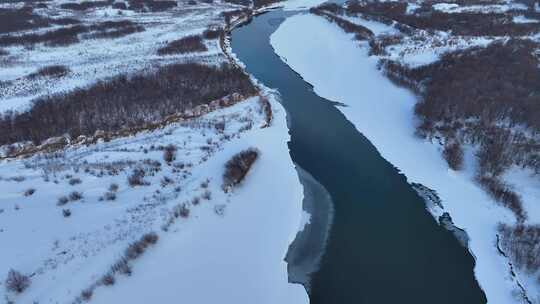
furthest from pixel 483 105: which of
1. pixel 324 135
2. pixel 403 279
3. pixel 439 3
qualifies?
pixel 439 3

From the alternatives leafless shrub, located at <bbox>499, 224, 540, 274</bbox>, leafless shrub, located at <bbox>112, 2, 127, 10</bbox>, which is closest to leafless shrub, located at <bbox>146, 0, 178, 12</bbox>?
leafless shrub, located at <bbox>112, 2, 127, 10</bbox>

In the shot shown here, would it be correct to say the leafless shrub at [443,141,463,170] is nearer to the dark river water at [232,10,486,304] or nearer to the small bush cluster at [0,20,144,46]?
the dark river water at [232,10,486,304]

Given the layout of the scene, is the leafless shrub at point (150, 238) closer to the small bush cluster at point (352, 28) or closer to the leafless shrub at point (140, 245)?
the leafless shrub at point (140, 245)

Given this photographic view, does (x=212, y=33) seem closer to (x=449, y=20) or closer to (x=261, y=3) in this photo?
(x=261, y=3)

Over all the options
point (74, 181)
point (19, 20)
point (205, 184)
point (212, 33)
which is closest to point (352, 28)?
point (212, 33)

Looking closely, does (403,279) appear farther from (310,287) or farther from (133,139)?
(133,139)

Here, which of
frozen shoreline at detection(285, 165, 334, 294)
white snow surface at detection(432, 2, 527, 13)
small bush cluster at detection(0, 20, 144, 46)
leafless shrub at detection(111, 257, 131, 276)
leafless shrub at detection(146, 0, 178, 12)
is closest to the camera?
leafless shrub at detection(111, 257, 131, 276)
